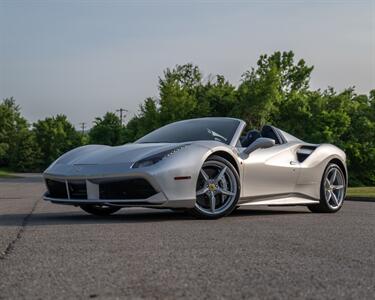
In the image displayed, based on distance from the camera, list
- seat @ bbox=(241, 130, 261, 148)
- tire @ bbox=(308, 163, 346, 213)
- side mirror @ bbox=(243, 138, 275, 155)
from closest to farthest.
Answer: side mirror @ bbox=(243, 138, 275, 155), seat @ bbox=(241, 130, 261, 148), tire @ bbox=(308, 163, 346, 213)

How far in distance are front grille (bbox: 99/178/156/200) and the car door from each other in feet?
4.44

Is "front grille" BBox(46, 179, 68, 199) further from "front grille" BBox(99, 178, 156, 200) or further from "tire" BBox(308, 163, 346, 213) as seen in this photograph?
"tire" BBox(308, 163, 346, 213)

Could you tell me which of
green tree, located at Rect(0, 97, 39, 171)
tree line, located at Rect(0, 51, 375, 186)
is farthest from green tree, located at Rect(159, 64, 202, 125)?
green tree, located at Rect(0, 97, 39, 171)

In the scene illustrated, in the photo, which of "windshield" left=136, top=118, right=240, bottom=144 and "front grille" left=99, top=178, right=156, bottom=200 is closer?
"front grille" left=99, top=178, right=156, bottom=200

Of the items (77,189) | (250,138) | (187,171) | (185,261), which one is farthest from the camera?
(250,138)

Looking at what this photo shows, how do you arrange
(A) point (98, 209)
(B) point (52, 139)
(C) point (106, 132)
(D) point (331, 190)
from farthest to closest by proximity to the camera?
(B) point (52, 139)
(C) point (106, 132)
(D) point (331, 190)
(A) point (98, 209)

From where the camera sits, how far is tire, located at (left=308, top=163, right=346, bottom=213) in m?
8.41

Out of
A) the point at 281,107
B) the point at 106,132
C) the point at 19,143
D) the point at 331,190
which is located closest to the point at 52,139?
the point at 19,143

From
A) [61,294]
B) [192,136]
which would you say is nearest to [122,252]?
[61,294]

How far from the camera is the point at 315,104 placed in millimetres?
45844

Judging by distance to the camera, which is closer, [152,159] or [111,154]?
[152,159]

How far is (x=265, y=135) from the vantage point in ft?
27.0

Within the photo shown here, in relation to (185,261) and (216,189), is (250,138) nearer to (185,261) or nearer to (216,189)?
(216,189)

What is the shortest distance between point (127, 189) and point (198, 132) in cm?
156
